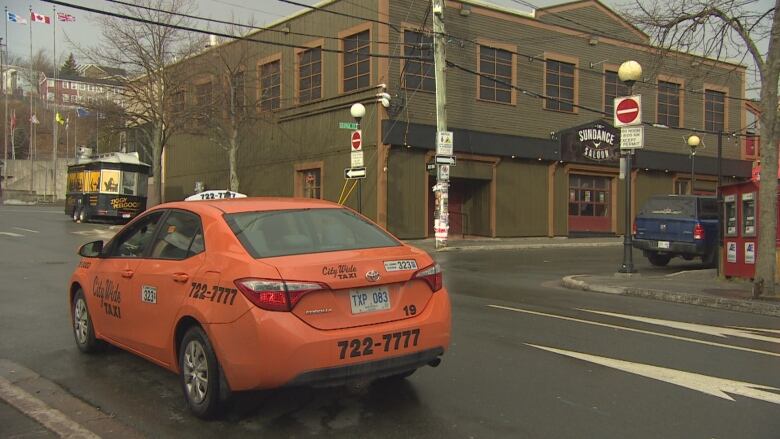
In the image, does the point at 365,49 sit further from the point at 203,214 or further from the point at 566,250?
the point at 203,214

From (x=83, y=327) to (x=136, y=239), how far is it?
1.32 metres

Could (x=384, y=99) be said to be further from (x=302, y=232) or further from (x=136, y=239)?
(x=302, y=232)

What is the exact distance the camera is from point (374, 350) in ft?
14.0

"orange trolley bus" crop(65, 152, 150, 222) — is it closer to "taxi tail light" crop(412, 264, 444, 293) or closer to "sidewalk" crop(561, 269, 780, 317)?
"sidewalk" crop(561, 269, 780, 317)

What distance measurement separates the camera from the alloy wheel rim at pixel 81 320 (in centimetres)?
617

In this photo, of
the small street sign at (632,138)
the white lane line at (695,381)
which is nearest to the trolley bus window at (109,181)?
the small street sign at (632,138)

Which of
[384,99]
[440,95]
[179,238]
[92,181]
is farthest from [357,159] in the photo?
[92,181]

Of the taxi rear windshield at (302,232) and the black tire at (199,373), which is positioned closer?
the black tire at (199,373)

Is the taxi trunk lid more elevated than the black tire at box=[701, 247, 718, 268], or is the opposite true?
the taxi trunk lid

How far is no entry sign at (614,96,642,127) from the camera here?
13748 millimetres

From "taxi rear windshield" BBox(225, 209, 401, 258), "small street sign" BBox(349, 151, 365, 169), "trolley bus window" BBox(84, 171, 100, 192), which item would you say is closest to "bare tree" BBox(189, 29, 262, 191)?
"trolley bus window" BBox(84, 171, 100, 192)

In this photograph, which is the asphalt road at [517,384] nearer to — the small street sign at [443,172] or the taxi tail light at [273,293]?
the taxi tail light at [273,293]

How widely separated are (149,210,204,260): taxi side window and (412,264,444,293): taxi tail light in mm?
1617

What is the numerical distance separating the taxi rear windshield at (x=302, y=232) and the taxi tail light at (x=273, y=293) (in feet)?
0.96
